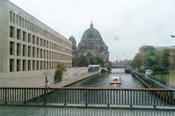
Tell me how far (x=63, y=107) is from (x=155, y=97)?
9.33 ft

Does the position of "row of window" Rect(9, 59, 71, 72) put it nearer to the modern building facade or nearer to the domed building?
the modern building facade

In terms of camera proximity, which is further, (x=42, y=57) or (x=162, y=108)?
(x=42, y=57)

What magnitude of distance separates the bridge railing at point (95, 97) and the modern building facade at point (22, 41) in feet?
17.9

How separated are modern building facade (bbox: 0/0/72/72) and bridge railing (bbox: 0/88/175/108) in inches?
215

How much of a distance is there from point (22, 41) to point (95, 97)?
9258 millimetres

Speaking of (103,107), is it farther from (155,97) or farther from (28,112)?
(28,112)

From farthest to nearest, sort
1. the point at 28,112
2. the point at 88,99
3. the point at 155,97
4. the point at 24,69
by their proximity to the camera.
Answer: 1. the point at 24,69
2. the point at 88,99
3. the point at 155,97
4. the point at 28,112

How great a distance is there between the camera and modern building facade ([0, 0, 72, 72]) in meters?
9.93

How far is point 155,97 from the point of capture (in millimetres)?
4844

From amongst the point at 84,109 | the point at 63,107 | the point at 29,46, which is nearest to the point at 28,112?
the point at 63,107

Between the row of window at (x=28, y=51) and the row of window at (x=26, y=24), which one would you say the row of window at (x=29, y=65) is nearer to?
the row of window at (x=28, y=51)

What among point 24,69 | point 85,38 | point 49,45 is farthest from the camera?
point 85,38

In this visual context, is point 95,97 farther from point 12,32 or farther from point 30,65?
point 30,65

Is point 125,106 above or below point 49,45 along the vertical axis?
below
